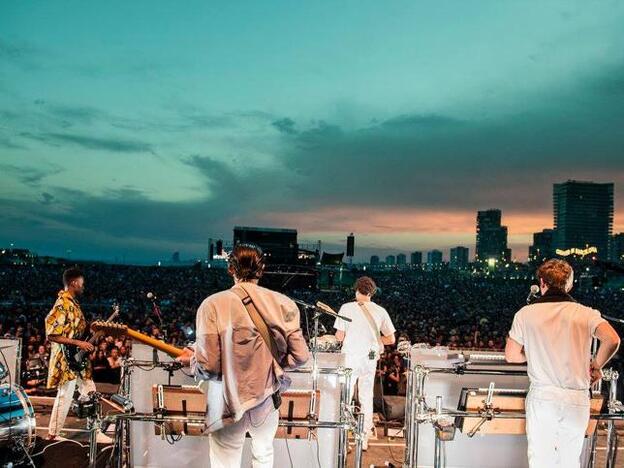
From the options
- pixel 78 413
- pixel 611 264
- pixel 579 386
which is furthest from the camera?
pixel 611 264

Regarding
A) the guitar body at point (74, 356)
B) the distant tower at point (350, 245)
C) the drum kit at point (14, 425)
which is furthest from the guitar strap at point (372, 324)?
the distant tower at point (350, 245)

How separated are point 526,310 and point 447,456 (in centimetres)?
207

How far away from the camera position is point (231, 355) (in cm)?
277

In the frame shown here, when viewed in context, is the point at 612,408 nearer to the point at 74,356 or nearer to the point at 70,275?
the point at 74,356

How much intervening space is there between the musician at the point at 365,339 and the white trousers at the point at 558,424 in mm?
2174

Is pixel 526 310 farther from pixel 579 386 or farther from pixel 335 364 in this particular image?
pixel 335 364

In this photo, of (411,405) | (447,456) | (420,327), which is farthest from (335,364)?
(420,327)

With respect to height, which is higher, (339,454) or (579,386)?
(579,386)

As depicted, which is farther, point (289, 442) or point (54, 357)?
point (54, 357)

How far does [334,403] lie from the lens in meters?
4.65

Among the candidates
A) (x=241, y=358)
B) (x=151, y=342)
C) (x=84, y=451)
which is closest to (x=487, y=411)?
(x=241, y=358)

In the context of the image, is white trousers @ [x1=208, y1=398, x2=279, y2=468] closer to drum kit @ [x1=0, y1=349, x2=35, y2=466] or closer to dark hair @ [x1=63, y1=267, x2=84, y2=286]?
drum kit @ [x1=0, y1=349, x2=35, y2=466]

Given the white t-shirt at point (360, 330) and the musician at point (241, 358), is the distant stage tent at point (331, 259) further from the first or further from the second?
the musician at point (241, 358)

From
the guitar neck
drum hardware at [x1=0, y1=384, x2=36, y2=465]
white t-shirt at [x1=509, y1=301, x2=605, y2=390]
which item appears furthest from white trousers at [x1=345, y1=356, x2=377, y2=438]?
drum hardware at [x1=0, y1=384, x2=36, y2=465]
